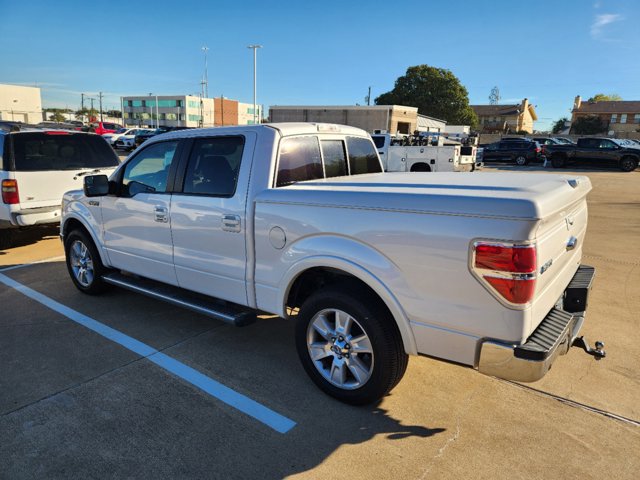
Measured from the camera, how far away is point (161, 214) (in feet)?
13.8

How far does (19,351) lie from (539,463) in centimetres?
408

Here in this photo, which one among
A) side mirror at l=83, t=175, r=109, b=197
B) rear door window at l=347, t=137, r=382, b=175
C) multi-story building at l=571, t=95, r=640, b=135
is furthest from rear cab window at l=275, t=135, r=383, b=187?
multi-story building at l=571, t=95, r=640, b=135

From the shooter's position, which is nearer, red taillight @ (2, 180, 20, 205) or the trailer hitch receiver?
the trailer hitch receiver

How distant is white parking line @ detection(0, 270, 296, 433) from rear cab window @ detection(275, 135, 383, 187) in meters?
1.61

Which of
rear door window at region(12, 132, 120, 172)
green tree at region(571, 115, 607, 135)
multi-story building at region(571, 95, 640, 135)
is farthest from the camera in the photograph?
multi-story building at region(571, 95, 640, 135)

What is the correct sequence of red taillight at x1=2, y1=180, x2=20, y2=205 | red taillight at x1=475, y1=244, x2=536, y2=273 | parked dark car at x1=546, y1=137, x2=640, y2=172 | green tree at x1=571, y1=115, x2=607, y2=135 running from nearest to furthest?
red taillight at x1=475, y1=244, x2=536, y2=273
red taillight at x1=2, y1=180, x2=20, y2=205
parked dark car at x1=546, y1=137, x2=640, y2=172
green tree at x1=571, y1=115, x2=607, y2=135

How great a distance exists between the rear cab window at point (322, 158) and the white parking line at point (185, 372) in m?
1.61

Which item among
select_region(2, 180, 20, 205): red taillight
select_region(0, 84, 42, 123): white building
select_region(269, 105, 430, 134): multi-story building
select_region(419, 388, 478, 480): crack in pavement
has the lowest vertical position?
select_region(419, 388, 478, 480): crack in pavement

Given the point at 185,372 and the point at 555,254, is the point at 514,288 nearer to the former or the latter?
the point at 555,254

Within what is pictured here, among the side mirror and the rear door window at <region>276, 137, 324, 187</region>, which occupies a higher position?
the rear door window at <region>276, 137, 324, 187</region>

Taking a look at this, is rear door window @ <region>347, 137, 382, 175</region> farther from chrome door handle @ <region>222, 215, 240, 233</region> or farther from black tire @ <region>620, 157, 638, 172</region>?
black tire @ <region>620, 157, 638, 172</region>

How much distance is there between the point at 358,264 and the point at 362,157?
6.92 ft

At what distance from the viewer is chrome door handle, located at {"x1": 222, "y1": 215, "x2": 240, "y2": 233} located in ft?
11.7

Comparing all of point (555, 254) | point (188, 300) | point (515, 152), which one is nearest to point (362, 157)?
point (188, 300)
